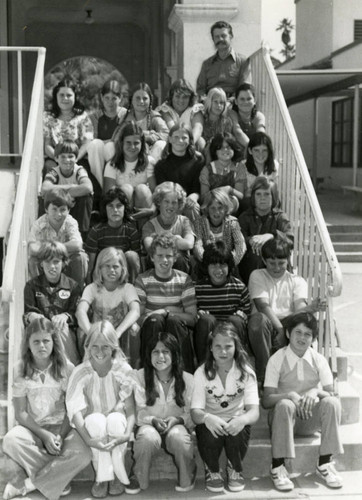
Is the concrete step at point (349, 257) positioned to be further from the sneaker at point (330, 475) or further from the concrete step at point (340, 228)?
the sneaker at point (330, 475)

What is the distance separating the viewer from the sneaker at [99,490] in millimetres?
4066

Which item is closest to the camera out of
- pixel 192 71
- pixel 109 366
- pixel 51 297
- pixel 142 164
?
pixel 109 366

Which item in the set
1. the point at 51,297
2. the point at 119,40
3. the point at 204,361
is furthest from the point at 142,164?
the point at 119,40

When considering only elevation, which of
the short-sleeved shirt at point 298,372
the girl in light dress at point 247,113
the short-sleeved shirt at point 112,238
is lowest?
the short-sleeved shirt at point 298,372

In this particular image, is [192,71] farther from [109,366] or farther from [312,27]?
[312,27]

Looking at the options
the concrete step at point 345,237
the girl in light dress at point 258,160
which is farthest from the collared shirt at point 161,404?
the concrete step at point 345,237

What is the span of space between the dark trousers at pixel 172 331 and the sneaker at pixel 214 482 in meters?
0.64

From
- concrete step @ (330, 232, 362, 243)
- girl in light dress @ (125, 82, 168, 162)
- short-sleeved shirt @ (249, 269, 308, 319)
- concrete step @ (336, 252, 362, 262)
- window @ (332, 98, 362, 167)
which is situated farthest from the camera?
window @ (332, 98, 362, 167)

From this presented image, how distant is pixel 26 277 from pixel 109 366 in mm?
1072

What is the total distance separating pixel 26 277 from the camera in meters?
5.10

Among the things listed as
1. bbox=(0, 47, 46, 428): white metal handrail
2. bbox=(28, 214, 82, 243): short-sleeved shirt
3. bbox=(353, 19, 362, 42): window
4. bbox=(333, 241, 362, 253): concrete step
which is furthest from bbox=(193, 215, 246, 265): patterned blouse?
bbox=(353, 19, 362, 42): window

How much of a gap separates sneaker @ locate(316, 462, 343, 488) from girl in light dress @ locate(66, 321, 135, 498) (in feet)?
3.28

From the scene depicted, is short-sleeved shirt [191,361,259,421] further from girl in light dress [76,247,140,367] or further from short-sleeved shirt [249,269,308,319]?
short-sleeved shirt [249,269,308,319]

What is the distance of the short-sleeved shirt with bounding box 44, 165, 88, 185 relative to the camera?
19.2ft
